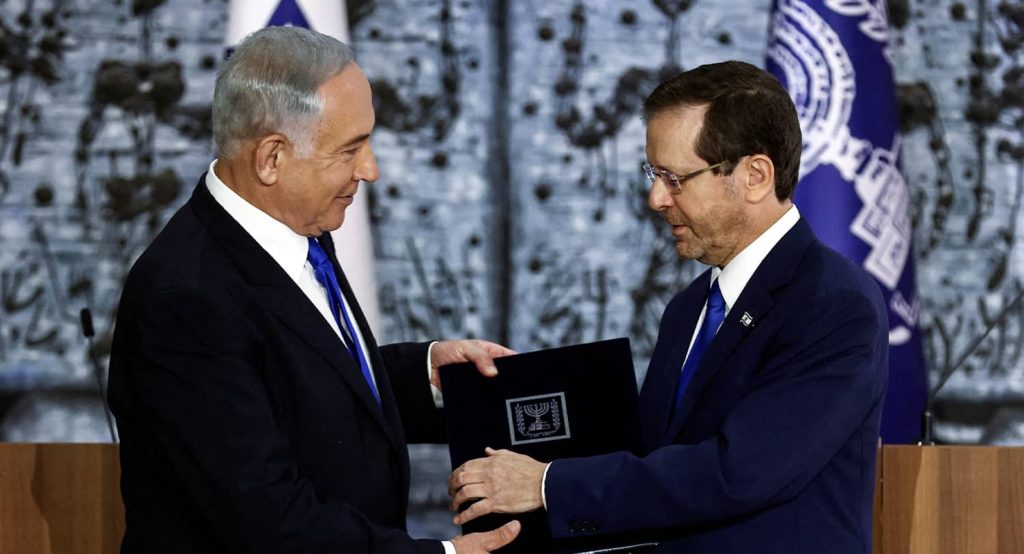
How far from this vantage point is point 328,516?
1888 mm

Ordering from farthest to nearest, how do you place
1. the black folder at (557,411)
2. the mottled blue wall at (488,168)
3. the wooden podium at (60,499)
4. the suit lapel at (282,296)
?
1. the mottled blue wall at (488,168)
2. the wooden podium at (60,499)
3. the black folder at (557,411)
4. the suit lapel at (282,296)

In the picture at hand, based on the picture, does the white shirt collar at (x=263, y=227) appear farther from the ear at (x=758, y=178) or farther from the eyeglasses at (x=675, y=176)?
the ear at (x=758, y=178)

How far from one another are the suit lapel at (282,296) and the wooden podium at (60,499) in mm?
873

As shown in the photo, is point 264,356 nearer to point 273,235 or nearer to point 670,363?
point 273,235

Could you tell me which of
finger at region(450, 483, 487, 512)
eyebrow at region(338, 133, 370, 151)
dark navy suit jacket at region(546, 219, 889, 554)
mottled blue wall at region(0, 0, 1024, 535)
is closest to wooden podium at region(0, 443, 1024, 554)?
dark navy suit jacket at region(546, 219, 889, 554)

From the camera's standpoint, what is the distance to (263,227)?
2035mm

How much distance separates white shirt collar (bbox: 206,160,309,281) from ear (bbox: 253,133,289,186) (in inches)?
2.4

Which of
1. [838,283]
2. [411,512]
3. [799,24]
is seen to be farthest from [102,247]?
[838,283]

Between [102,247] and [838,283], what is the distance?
12.0 feet

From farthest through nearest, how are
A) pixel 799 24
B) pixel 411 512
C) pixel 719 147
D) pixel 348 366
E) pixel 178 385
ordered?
pixel 411 512 → pixel 799 24 → pixel 719 147 → pixel 348 366 → pixel 178 385

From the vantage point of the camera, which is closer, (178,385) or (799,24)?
(178,385)

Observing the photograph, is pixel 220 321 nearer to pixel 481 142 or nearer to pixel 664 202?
pixel 664 202

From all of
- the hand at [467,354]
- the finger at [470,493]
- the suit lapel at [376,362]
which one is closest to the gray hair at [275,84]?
the suit lapel at [376,362]

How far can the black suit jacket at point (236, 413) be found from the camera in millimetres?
1831
